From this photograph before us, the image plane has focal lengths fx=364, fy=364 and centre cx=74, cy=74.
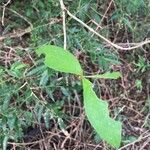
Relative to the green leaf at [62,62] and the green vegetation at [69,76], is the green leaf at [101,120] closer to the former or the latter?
the green leaf at [62,62]

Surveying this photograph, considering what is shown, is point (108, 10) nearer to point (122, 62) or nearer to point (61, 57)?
point (122, 62)

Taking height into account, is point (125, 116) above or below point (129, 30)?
below

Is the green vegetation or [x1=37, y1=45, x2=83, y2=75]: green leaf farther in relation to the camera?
the green vegetation

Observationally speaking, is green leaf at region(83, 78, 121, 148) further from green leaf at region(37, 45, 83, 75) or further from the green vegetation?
the green vegetation

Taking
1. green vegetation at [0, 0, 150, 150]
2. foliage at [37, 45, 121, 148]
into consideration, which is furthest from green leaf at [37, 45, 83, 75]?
green vegetation at [0, 0, 150, 150]

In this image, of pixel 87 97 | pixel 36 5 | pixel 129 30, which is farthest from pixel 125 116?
pixel 87 97

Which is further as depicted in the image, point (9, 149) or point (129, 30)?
point (129, 30)
